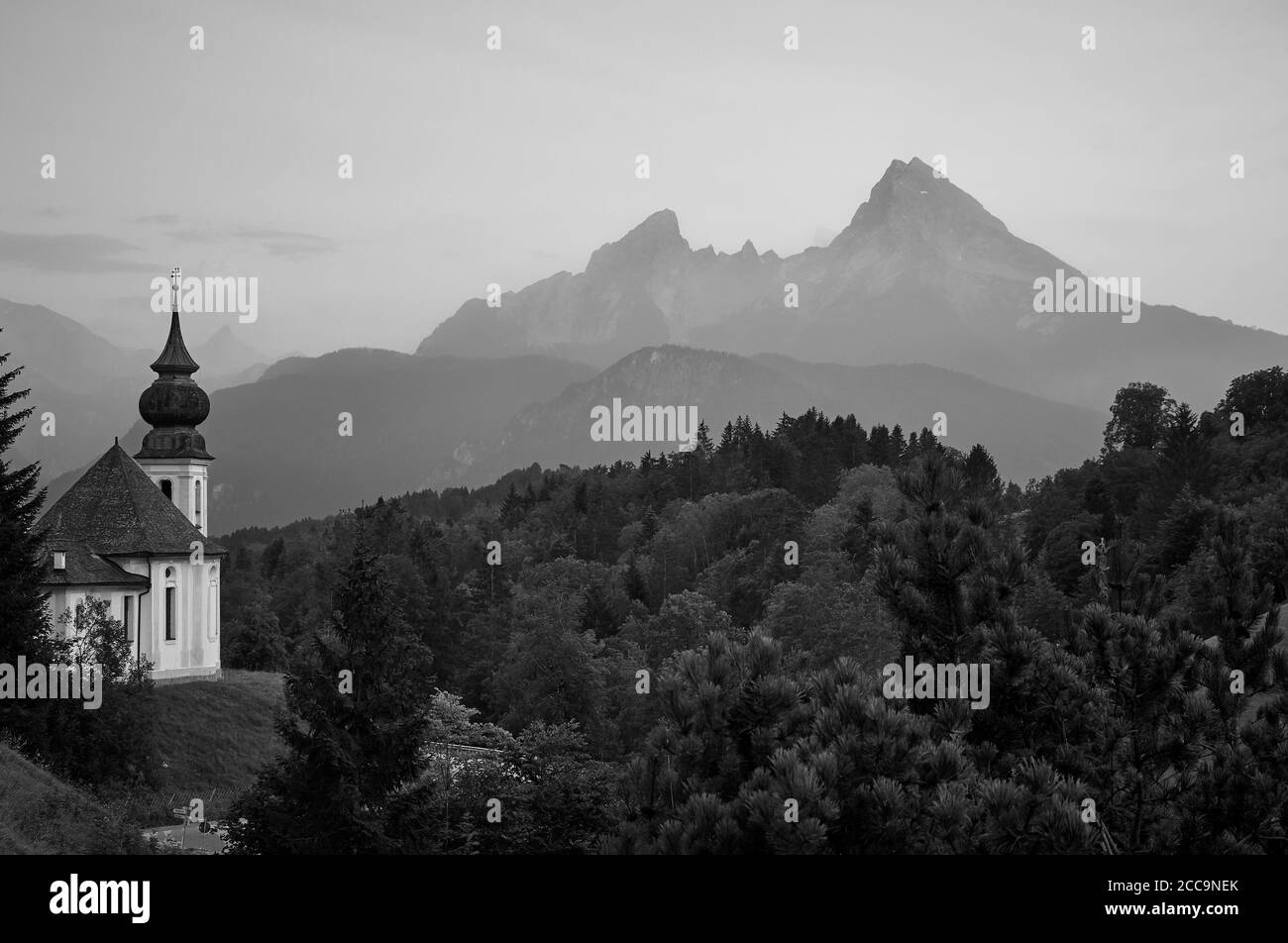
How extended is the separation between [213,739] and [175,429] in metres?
21.6

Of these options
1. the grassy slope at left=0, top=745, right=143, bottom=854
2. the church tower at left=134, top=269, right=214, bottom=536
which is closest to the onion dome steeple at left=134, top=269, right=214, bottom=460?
the church tower at left=134, top=269, right=214, bottom=536

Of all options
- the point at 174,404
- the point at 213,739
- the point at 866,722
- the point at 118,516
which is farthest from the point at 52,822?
the point at 174,404

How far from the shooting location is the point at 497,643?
88.8 meters

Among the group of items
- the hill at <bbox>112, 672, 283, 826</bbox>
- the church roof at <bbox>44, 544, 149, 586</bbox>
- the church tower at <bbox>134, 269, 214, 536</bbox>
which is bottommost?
the hill at <bbox>112, 672, 283, 826</bbox>

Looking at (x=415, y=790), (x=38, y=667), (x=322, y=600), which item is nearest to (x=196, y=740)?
(x=38, y=667)

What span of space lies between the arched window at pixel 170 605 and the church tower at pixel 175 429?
24.4 feet

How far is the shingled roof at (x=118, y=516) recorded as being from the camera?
58.8m

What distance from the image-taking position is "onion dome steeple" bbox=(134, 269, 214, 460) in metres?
67.2

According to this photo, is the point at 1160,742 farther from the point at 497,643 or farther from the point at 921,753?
the point at 497,643

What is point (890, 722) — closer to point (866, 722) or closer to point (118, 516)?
point (866, 722)

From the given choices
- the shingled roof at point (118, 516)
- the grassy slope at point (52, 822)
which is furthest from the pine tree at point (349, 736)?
the shingled roof at point (118, 516)

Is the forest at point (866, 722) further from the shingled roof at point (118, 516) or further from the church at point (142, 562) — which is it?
the shingled roof at point (118, 516)

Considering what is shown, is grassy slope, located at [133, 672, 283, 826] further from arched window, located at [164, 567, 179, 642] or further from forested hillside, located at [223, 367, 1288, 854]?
forested hillside, located at [223, 367, 1288, 854]

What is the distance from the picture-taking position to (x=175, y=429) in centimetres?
6888
